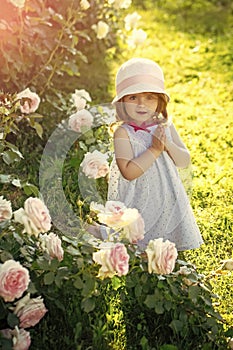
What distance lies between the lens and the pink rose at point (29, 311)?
2.50m

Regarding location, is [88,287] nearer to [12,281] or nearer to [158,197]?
[12,281]

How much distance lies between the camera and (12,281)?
8.00 feet

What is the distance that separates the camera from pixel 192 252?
337 centimetres

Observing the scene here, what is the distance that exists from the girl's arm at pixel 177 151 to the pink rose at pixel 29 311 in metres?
1.02

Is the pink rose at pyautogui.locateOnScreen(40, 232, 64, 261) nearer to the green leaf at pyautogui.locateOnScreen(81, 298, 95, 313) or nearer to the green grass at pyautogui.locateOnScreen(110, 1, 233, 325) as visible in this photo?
the green leaf at pyautogui.locateOnScreen(81, 298, 95, 313)

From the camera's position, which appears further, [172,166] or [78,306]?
[172,166]

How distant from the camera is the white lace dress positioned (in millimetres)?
3254

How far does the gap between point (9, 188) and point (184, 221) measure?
92cm

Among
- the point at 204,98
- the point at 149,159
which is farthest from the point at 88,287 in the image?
the point at 204,98

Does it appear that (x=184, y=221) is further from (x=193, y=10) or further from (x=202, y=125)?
(x=193, y=10)

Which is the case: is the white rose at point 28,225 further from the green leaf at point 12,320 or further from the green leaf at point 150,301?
the green leaf at point 150,301

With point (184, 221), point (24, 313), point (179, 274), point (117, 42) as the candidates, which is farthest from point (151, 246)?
point (117, 42)

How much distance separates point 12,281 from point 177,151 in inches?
44.0

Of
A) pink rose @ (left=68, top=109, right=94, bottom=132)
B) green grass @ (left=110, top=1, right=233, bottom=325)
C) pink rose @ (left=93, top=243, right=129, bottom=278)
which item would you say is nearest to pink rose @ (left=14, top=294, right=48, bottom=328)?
pink rose @ (left=93, top=243, right=129, bottom=278)
